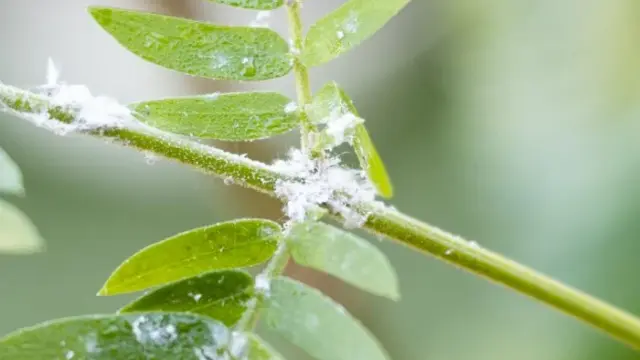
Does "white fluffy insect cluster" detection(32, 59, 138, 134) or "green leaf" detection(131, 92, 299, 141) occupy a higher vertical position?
"green leaf" detection(131, 92, 299, 141)

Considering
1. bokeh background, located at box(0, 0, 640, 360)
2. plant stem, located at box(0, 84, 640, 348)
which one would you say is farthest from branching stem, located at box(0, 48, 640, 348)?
bokeh background, located at box(0, 0, 640, 360)

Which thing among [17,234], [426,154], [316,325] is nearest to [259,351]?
[316,325]

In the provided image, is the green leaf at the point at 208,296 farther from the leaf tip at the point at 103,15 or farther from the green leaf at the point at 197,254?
the leaf tip at the point at 103,15

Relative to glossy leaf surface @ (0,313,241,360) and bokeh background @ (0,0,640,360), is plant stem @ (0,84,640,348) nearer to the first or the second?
glossy leaf surface @ (0,313,241,360)

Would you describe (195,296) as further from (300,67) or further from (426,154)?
(426,154)

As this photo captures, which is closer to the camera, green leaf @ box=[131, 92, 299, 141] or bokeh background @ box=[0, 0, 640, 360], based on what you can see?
green leaf @ box=[131, 92, 299, 141]

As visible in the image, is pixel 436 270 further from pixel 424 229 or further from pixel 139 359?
pixel 139 359
